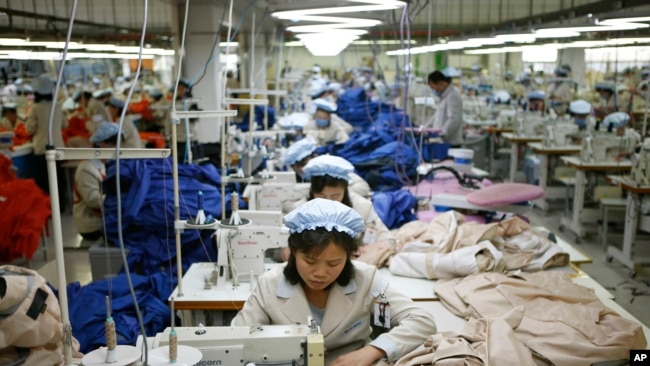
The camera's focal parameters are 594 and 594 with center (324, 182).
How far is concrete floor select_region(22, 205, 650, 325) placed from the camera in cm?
471

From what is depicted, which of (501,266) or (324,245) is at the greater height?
(324,245)

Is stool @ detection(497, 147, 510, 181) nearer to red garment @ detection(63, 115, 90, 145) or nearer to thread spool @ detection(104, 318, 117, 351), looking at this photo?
red garment @ detection(63, 115, 90, 145)

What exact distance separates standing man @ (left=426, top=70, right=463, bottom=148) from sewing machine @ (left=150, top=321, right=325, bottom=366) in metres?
5.71

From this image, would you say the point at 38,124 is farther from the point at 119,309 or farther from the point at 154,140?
the point at 119,309

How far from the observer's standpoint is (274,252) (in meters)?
3.56

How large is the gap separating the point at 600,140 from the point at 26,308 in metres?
6.44

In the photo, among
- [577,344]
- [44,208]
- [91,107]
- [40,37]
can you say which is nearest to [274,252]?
[577,344]

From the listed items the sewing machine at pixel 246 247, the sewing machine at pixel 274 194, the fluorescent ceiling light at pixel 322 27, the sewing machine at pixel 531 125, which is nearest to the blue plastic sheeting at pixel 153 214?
the sewing machine at pixel 274 194

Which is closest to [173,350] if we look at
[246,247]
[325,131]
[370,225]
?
[246,247]

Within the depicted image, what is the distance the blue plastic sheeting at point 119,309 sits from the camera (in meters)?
2.93

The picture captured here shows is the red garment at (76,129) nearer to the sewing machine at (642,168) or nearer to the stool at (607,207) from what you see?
the stool at (607,207)

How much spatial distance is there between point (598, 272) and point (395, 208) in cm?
241

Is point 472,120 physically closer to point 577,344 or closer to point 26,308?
point 577,344

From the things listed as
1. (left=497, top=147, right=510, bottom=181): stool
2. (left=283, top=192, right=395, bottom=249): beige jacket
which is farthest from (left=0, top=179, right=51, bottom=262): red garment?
(left=497, top=147, right=510, bottom=181): stool
